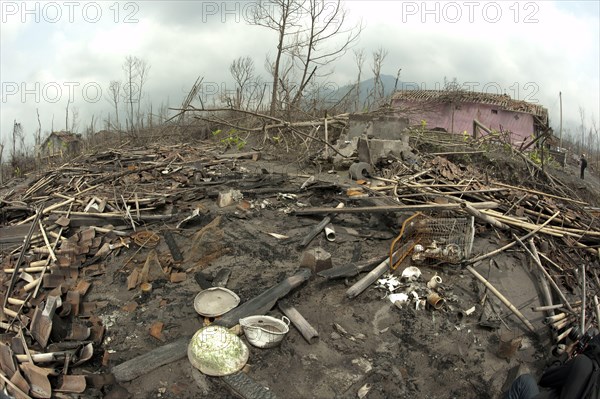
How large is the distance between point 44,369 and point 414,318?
3.68m

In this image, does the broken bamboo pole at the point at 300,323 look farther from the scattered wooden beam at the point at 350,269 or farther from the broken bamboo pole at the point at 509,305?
the broken bamboo pole at the point at 509,305

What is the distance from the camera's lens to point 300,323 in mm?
4254

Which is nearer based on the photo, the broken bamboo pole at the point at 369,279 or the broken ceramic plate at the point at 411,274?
the broken bamboo pole at the point at 369,279

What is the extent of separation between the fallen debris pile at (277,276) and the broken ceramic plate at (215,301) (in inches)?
0.6

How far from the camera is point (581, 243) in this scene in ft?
20.4

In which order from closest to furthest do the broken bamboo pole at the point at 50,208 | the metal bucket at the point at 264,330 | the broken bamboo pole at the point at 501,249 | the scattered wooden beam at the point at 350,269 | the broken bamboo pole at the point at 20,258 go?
1. the metal bucket at the point at 264,330
2. the broken bamboo pole at the point at 20,258
3. the scattered wooden beam at the point at 350,269
4. the broken bamboo pole at the point at 501,249
5. the broken bamboo pole at the point at 50,208

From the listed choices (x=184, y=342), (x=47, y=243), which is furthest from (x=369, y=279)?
(x=47, y=243)

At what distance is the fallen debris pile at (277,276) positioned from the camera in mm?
3828

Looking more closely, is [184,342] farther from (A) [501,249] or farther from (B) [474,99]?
(B) [474,99]

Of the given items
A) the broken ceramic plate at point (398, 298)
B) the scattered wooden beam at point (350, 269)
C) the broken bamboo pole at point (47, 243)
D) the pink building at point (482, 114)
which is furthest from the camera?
the pink building at point (482, 114)

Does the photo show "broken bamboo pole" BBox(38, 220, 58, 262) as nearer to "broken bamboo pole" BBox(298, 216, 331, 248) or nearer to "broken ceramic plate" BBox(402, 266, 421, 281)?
"broken bamboo pole" BBox(298, 216, 331, 248)

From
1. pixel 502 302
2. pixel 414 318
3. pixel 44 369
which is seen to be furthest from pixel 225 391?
pixel 502 302

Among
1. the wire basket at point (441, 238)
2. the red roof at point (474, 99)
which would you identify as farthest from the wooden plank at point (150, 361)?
the red roof at point (474, 99)

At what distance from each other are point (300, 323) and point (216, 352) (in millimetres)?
942
